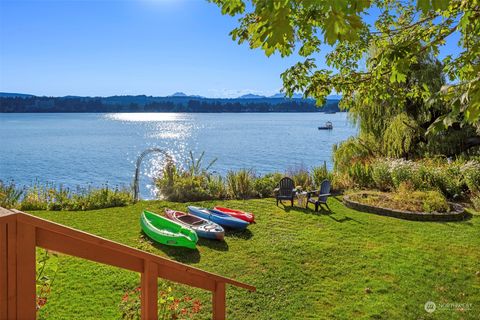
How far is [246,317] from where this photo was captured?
6.16 metres

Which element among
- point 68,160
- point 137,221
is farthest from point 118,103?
point 137,221

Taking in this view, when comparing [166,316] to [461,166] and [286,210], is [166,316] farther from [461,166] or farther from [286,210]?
[461,166]

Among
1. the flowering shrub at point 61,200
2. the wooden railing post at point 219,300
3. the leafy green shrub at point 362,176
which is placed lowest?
the flowering shrub at point 61,200

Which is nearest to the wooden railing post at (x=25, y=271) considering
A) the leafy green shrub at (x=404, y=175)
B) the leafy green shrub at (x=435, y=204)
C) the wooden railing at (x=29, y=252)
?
the wooden railing at (x=29, y=252)

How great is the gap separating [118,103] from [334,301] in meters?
132

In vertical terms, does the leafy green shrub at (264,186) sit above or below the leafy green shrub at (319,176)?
below

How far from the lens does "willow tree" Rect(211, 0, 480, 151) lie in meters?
2.69

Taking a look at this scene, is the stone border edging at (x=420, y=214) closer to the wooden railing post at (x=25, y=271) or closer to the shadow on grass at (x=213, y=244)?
the shadow on grass at (x=213, y=244)

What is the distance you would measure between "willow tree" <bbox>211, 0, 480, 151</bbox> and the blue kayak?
4.59 m

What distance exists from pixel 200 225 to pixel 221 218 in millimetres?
702

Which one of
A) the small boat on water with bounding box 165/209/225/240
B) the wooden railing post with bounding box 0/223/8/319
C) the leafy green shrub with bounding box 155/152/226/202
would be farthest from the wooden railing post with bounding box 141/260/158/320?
the leafy green shrub with bounding box 155/152/226/202

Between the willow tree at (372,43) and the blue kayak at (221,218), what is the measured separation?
459 centimetres

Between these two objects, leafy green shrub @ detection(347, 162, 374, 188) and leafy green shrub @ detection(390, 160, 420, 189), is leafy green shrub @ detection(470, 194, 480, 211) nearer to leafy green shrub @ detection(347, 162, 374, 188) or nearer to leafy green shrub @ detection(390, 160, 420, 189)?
leafy green shrub @ detection(390, 160, 420, 189)

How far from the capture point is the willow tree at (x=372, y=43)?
2688 millimetres
